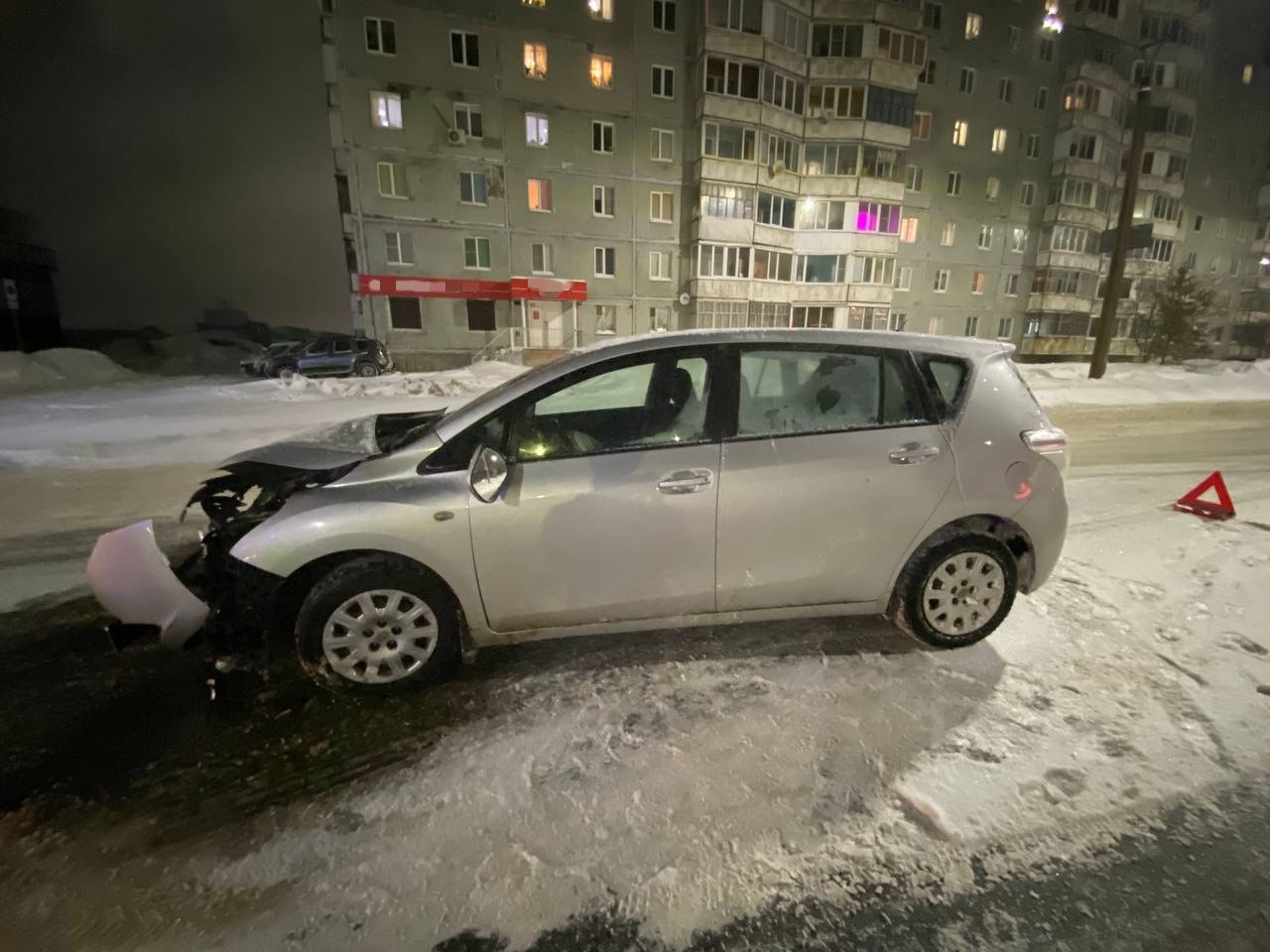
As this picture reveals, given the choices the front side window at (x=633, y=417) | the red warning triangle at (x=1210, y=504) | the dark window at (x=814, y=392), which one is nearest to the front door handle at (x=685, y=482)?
the front side window at (x=633, y=417)

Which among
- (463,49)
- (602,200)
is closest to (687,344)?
(602,200)

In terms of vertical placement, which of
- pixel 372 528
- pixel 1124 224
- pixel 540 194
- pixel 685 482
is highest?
pixel 540 194

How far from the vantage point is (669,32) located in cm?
2538

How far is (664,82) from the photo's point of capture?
25.6 meters

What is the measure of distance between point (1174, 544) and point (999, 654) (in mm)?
2806

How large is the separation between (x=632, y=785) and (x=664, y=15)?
3126 centimetres

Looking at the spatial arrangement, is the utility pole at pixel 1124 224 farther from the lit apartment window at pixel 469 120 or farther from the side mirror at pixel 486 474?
the lit apartment window at pixel 469 120

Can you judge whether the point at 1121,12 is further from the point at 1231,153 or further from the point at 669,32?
the point at 669,32

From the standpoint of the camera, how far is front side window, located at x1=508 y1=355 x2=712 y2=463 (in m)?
2.88

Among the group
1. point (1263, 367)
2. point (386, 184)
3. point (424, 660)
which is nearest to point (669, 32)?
point (386, 184)

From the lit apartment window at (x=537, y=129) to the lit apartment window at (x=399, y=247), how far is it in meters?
6.48

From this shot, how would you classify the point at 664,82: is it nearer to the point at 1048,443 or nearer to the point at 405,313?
the point at 405,313

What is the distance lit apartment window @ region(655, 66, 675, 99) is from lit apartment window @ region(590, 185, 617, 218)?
15.0 feet

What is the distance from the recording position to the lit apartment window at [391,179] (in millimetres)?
23156
